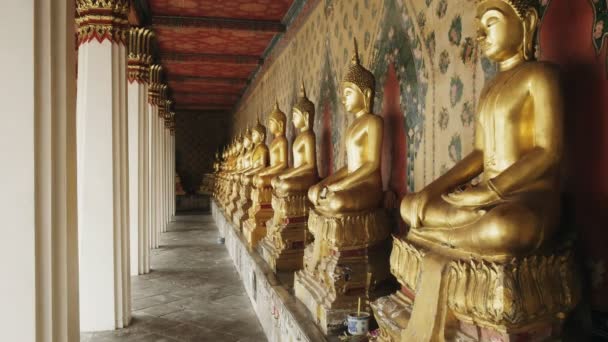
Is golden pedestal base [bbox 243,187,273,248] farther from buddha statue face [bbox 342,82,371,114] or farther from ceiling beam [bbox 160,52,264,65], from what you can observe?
ceiling beam [bbox 160,52,264,65]

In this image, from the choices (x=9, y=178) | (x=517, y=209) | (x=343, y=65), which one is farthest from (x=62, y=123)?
(x=343, y=65)

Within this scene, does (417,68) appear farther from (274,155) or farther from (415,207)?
(274,155)

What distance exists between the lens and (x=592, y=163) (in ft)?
6.38

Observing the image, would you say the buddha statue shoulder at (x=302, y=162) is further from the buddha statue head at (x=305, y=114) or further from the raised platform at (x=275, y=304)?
the raised platform at (x=275, y=304)

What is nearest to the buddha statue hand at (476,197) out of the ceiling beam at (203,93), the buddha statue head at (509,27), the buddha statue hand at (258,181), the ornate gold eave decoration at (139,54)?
the buddha statue head at (509,27)

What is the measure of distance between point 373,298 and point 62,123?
212 cm

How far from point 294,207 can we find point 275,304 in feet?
3.89

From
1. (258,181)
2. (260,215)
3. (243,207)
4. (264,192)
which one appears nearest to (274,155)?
(258,181)

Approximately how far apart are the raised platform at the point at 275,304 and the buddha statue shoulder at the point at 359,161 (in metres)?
0.75

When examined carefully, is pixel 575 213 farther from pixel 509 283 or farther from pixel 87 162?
pixel 87 162

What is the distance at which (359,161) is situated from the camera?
351 centimetres

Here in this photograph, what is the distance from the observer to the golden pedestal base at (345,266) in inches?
121

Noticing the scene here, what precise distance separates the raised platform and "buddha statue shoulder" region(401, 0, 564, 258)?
1282mm

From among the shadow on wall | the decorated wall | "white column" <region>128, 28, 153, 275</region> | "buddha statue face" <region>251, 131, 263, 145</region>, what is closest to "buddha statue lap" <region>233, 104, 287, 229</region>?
"buddha statue face" <region>251, 131, 263, 145</region>
